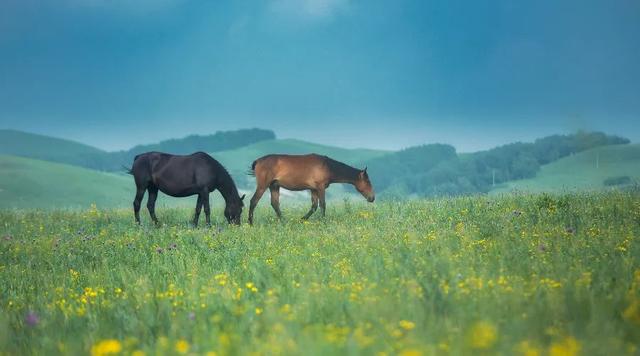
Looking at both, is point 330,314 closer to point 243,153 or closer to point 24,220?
point 24,220

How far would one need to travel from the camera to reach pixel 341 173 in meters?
20.5

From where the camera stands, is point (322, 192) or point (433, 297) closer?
point (433, 297)

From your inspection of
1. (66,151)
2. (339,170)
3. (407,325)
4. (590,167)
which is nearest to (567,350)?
(407,325)

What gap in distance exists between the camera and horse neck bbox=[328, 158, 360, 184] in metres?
20.4

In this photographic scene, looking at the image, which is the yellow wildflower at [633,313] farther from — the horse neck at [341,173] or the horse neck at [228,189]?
the horse neck at [341,173]

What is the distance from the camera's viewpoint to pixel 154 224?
19.3m

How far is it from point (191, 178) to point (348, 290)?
11.9 meters

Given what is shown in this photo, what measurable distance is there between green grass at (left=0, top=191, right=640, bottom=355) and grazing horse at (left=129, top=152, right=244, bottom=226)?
3327 mm

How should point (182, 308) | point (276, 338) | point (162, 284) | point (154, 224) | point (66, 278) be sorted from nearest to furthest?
point (276, 338) < point (182, 308) < point (162, 284) < point (66, 278) < point (154, 224)

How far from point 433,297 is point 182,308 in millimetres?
2960

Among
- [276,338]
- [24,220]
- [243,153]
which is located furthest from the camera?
[243,153]

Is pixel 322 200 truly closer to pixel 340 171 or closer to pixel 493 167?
pixel 340 171

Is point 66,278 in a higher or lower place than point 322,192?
lower

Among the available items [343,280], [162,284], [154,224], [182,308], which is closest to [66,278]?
[162,284]
